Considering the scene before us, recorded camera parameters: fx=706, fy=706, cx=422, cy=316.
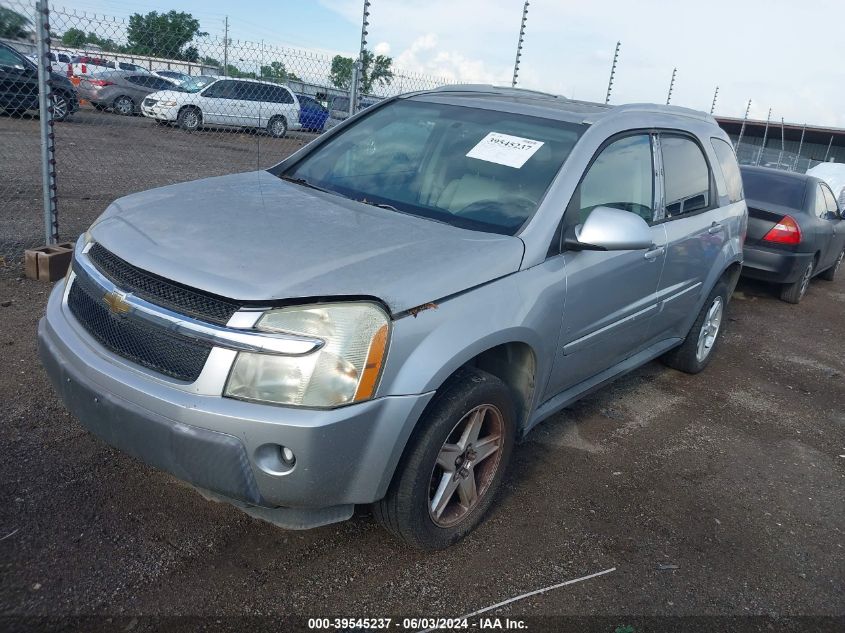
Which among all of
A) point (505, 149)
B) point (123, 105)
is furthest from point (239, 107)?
point (123, 105)

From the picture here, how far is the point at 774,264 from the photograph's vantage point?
26.0 ft

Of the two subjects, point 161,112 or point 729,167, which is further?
point 161,112

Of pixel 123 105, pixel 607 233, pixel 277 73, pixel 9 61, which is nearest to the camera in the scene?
pixel 607 233

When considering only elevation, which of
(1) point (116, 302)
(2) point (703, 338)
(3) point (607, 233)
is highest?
(3) point (607, 233)

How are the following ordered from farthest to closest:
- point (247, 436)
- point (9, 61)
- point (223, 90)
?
point (9, 61), point (223, 90), point (247, 436)

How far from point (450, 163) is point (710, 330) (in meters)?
2.93

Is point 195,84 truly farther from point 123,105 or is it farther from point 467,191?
point 467,191

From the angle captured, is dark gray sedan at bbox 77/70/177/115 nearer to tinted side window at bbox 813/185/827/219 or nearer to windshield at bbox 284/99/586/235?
windshield at bbox 284/99/586/235

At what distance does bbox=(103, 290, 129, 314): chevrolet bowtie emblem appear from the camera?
2.46 meters

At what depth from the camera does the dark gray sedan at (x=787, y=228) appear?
7.90 metres

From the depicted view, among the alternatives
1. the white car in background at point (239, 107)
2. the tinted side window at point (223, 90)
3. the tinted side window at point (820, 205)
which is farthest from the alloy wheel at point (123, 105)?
the tinted side window at point (820, 205)

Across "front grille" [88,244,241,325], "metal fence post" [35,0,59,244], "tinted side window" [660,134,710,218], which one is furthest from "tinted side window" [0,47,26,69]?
"tinted side window" [660,134,710,218]

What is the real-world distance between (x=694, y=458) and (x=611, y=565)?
1385mm

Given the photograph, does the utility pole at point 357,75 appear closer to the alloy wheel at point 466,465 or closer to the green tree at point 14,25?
the green tree at point 14,25
